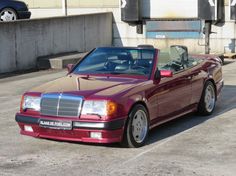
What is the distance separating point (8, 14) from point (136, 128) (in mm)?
11708

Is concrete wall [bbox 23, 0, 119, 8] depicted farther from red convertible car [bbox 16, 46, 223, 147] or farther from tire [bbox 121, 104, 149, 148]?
tire [bbox 121, 104, 149, 148]

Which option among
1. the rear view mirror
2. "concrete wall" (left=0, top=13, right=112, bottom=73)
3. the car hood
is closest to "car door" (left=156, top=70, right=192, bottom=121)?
the rear view mirror

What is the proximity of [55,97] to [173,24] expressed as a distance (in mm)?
14092

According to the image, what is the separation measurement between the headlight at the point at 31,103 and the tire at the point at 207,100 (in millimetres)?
3082

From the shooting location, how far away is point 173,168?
21.2 ft

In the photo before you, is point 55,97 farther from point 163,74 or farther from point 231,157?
point 231,157

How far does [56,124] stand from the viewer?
7.25 metres

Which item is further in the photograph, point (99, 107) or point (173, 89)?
point (173, 89)

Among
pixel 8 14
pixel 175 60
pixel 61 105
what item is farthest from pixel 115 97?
pixel 8 14

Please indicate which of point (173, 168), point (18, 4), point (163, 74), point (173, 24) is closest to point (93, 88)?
Result: point (163, 74)

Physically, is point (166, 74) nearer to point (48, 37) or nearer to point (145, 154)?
point (145, 154)

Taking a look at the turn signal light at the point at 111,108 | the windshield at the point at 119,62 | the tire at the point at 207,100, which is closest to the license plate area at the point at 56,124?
the turn signal light at the point at 111,108

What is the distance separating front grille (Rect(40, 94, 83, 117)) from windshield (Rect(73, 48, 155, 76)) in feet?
3.97

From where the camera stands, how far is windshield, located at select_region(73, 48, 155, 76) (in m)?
8.27
